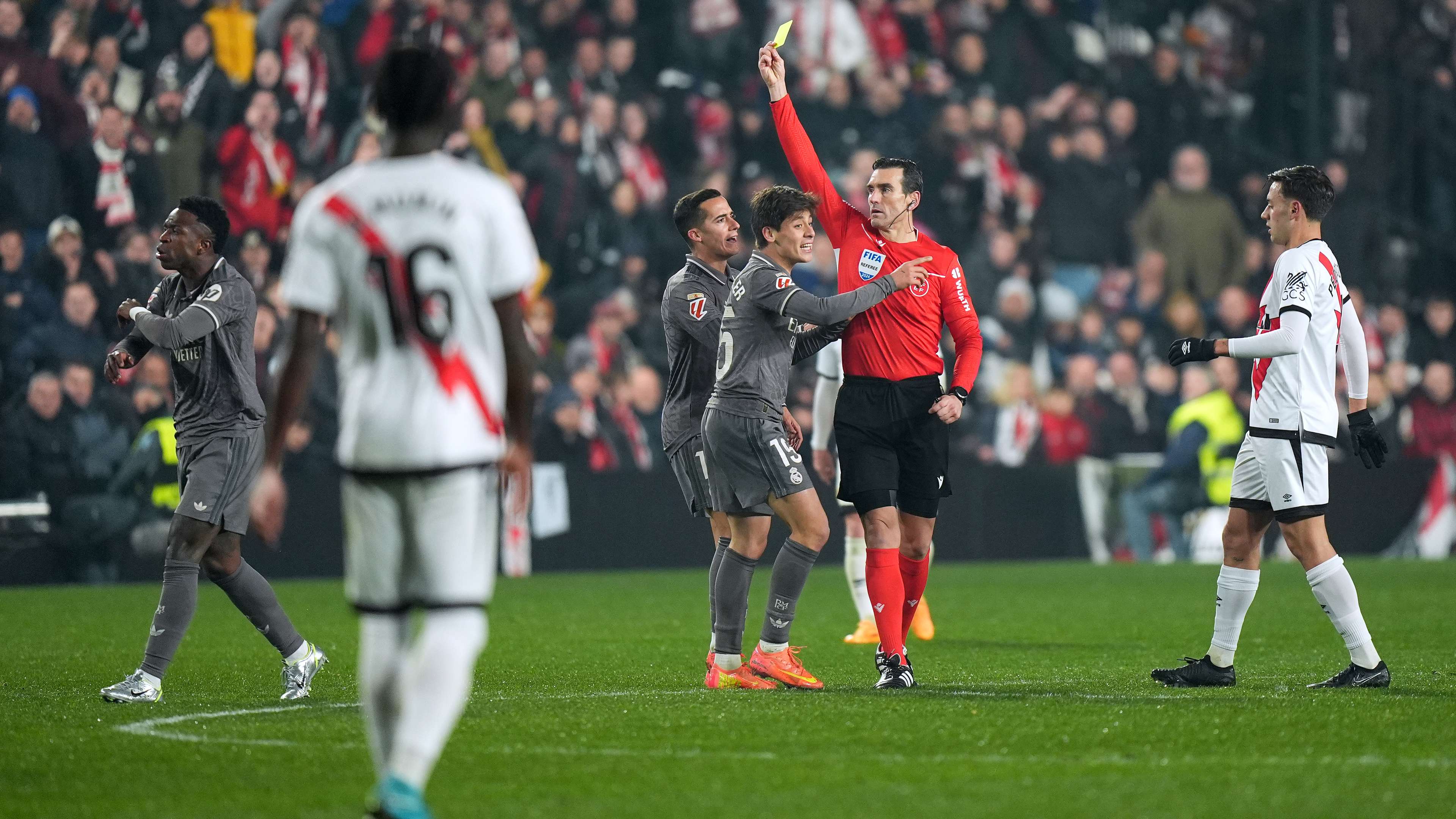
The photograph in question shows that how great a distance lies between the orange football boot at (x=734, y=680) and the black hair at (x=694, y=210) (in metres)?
1.97

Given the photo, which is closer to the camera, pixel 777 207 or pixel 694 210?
pixel 777 207

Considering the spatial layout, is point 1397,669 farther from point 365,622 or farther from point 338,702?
point 365,622

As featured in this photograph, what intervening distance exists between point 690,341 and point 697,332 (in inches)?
5.8

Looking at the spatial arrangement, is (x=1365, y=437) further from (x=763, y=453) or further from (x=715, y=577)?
(x=715, y=577)

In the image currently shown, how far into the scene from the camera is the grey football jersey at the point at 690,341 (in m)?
8.06

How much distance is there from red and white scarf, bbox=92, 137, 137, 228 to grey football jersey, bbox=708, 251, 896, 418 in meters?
9.57

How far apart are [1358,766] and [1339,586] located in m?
2.24

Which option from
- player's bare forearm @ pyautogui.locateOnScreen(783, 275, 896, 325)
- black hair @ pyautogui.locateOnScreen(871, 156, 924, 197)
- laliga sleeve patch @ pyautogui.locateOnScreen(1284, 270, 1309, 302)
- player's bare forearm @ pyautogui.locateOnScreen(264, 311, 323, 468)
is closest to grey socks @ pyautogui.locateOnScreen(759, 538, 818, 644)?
player's bare forearm @ pyautogui.locateOnScreen(783, 275, 896, 325)

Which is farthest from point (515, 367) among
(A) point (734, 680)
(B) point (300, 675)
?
(B) point (300, 675)

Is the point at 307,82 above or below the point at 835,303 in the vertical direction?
above

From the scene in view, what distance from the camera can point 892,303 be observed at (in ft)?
26.1

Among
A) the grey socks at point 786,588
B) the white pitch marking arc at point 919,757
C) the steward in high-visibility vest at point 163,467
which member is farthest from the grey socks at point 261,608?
the steward in high-visibility vest at point 163,467

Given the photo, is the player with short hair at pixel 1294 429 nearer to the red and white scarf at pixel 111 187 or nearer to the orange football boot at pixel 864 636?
the orange football boot at pixel 864 636

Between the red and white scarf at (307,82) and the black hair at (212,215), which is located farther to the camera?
the red and white scarf at (307,82)
